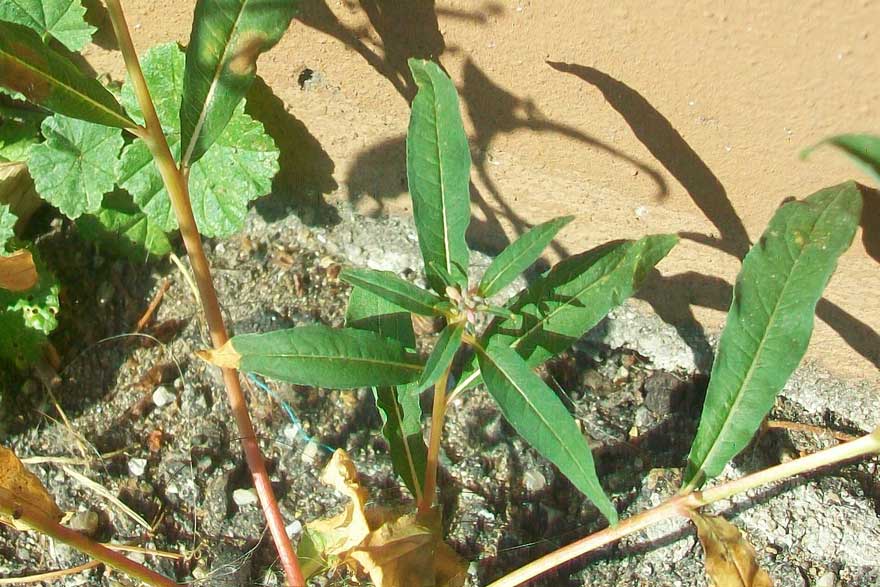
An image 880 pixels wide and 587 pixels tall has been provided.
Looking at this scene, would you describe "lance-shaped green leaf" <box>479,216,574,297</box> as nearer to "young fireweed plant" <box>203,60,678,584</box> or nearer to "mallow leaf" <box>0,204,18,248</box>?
"young fireweed plant" <box>203,60,678,584</box>

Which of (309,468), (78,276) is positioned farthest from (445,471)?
(78,276)

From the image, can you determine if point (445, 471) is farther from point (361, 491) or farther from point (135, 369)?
point (135, 369)

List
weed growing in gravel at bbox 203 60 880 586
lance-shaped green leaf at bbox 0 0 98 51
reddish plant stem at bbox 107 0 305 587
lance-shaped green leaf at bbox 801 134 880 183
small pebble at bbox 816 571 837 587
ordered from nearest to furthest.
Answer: lance-shaped green leaf at bbox 801 134 880 183, weed growing in gravel at bbox 203 60 880 586, reddish plant stem at bbox 107 0 305 587, small pebble at bbox 816 571 837 587, lance-shaped green leaf at bbox 0 0 98 51

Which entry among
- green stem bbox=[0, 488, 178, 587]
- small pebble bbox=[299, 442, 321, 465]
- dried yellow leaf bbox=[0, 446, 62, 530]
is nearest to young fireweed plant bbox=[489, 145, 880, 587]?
small pebble bbox=[299, 442, 321, 465]

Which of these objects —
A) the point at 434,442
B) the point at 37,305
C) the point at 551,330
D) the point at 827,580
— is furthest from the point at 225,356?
the point at 827,580

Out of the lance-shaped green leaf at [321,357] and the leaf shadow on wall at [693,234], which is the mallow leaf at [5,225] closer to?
the lance-shaped green leaf at [321,357]

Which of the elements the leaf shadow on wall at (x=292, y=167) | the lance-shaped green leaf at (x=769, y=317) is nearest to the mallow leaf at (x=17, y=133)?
the leaf shadow on wall at (x=292, y=167)
